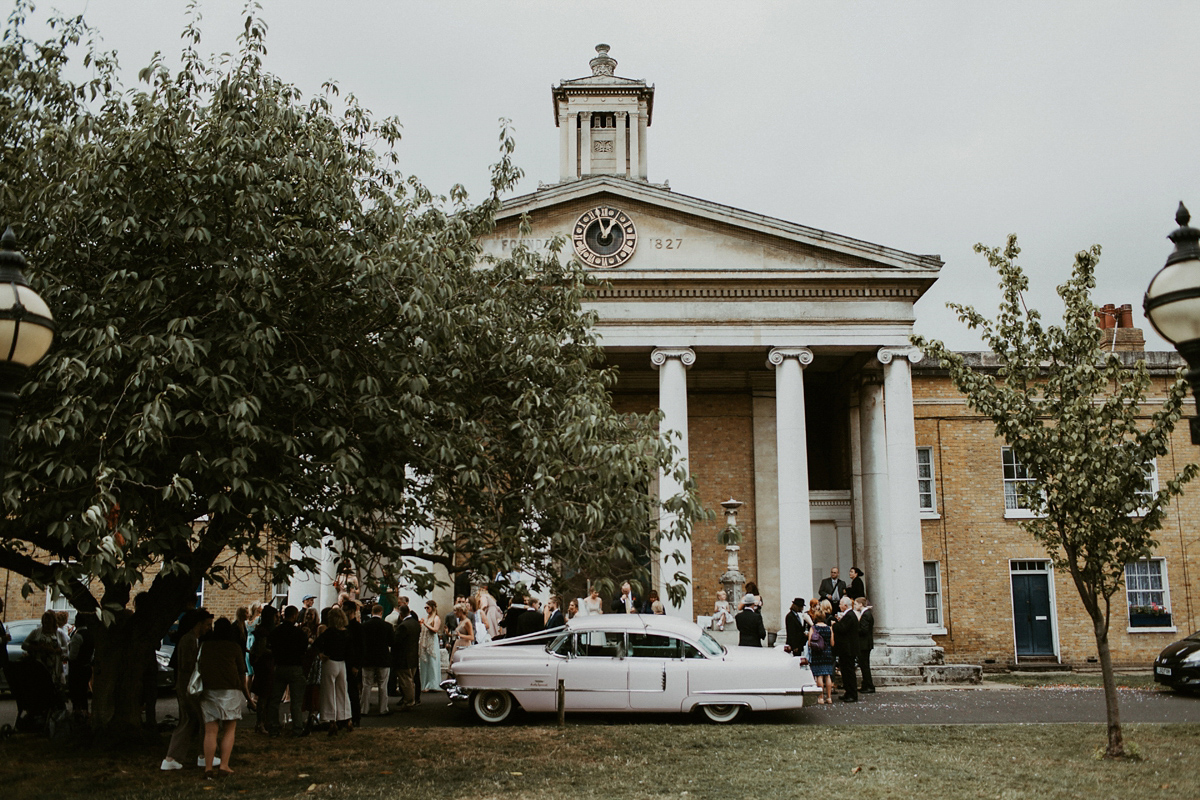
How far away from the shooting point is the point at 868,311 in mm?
24172

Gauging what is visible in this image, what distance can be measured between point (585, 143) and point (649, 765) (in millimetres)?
26342

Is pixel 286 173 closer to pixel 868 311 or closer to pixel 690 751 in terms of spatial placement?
pixel 690 751

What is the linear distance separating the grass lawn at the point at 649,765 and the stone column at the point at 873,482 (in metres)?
10.5

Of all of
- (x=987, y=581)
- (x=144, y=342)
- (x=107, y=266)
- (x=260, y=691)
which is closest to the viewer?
(x=144, y=342)

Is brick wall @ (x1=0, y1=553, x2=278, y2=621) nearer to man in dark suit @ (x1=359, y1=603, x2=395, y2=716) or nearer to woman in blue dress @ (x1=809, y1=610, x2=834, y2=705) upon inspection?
man in dark suit @ (x1=359, y1=603, x2=395, y2=716)

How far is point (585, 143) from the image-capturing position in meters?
34.0

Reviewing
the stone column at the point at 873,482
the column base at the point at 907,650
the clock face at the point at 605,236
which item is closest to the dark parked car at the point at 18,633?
the clock face at the point at 605,236

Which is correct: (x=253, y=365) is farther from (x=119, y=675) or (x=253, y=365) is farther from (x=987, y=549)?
(x=987, y=549)

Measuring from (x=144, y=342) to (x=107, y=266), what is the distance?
3.96 ft

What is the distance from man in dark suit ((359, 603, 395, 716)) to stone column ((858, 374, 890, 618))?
12349 millimetres

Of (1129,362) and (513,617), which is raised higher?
(1129,362)

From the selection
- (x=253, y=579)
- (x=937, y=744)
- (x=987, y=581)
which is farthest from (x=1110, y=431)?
(x=253, y=579)

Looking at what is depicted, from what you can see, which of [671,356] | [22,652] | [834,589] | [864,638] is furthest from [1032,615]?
[22,652]

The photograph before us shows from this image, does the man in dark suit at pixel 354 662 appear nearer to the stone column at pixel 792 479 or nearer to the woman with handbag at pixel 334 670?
the woman with handbag at pixel 334 670
